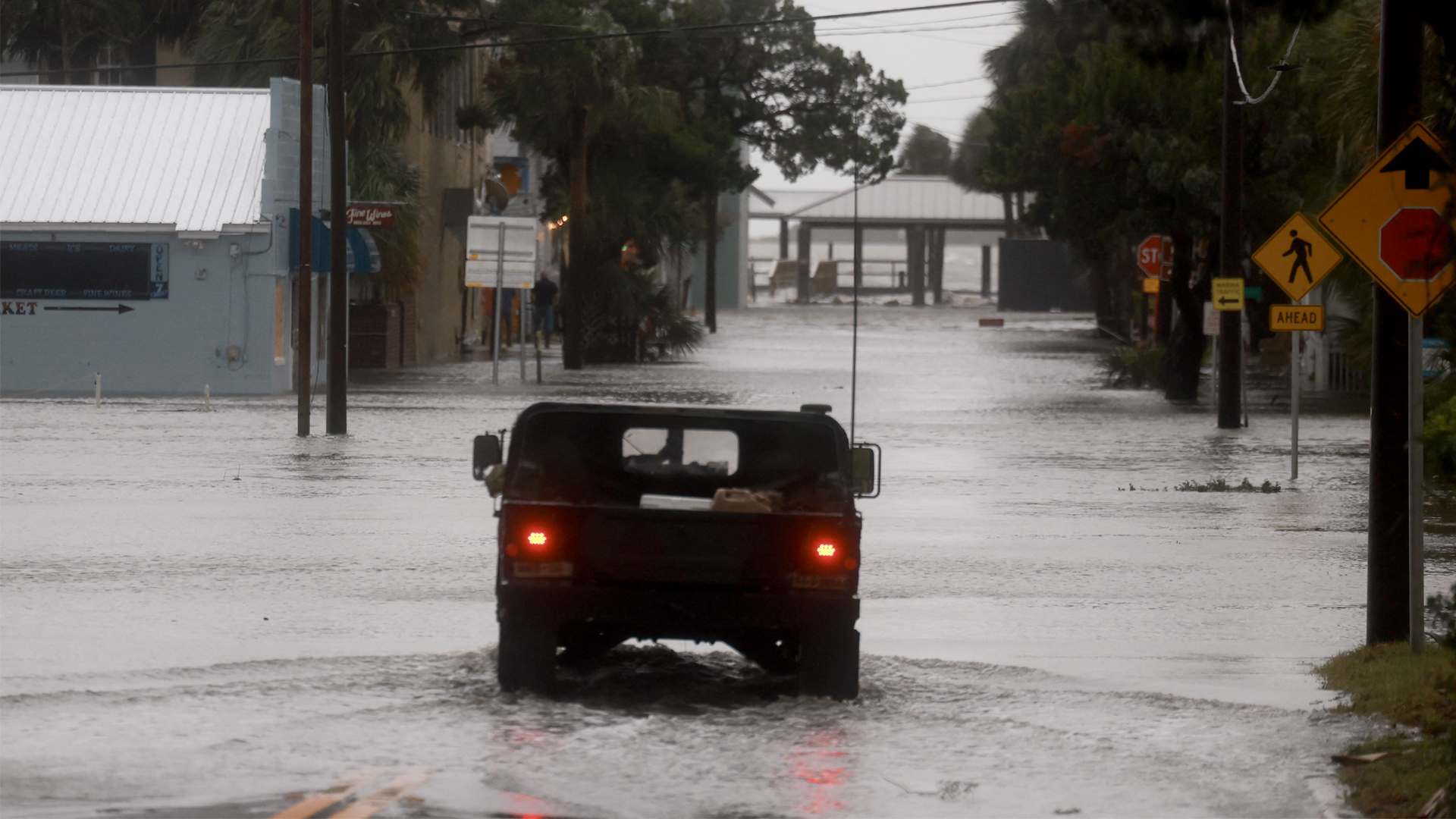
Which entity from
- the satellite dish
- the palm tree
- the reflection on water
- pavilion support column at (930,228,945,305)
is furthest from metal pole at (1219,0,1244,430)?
pavilion support column at (930,228,945,305)

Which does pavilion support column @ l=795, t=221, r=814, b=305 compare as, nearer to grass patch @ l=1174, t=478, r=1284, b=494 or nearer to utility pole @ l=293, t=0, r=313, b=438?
utility pole @ l=293, t=0, r=313, b=438

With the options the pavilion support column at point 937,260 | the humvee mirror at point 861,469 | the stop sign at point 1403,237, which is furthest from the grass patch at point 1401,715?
the pavilion support column at point 937,260

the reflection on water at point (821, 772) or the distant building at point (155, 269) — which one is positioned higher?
the distant building at point (155, 269)

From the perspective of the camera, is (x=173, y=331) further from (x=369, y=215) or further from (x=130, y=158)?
(x=369, y=215)

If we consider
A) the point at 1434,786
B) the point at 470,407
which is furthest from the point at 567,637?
the point at 470,407

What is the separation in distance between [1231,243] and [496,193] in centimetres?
2662

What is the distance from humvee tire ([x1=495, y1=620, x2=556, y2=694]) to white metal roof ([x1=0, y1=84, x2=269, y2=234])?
25.6 metres

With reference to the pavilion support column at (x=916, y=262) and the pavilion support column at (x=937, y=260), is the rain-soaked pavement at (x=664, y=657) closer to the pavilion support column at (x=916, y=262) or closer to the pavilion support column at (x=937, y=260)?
the pavilion support column at (x=916, y=262)

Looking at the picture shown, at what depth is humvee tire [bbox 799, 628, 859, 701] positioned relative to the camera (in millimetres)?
8906

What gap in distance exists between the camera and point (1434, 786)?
23.4 ft

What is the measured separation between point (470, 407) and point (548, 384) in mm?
6446

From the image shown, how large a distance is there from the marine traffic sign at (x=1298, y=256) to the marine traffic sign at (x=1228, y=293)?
7.72 meters

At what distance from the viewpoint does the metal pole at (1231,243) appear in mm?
27391

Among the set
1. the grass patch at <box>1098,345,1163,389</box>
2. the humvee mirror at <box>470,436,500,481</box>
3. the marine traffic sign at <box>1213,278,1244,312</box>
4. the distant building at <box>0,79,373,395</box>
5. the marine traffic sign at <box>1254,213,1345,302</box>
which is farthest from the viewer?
the grass patch at <box>1098,345,1163,389</box>
